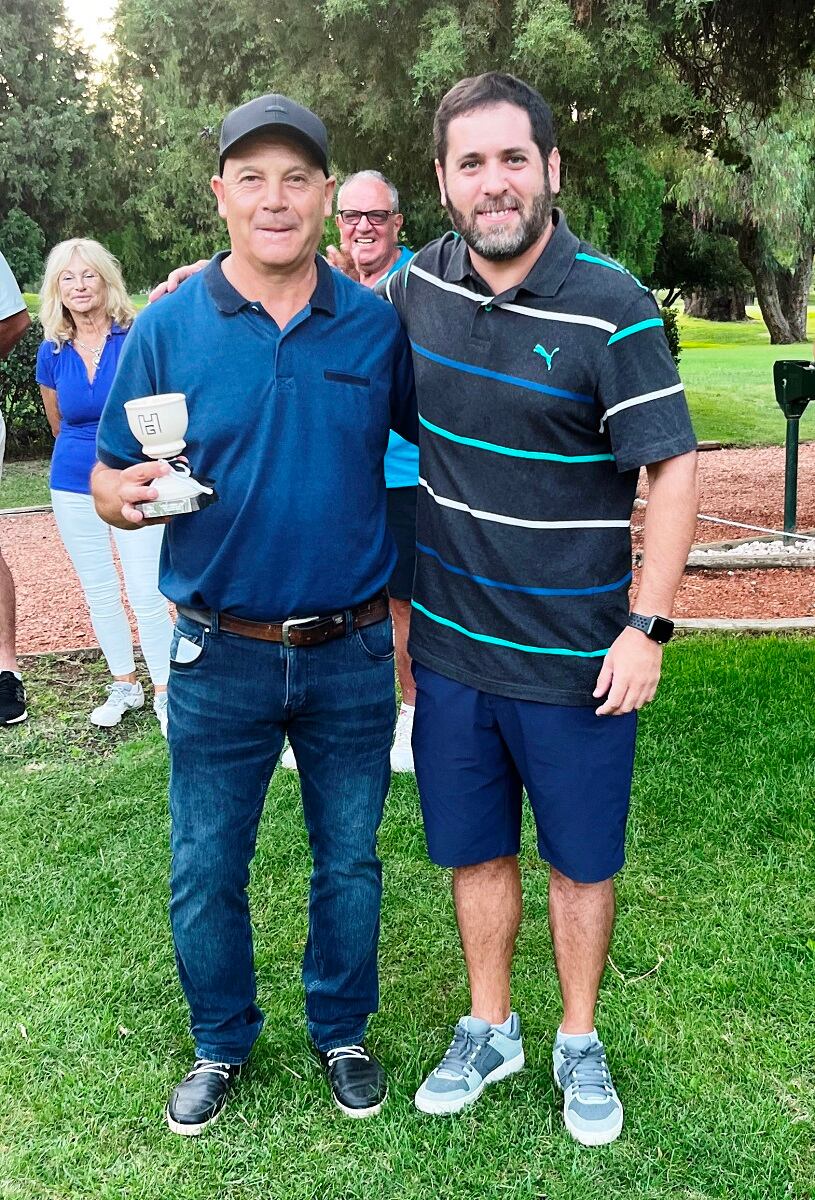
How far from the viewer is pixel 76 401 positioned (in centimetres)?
530

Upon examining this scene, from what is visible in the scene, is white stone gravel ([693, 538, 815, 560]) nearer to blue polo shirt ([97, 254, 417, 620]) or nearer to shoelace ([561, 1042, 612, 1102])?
shoelace ([561, 1042, 612, 1102])

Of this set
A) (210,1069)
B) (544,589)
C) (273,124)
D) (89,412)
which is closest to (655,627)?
(544,589)

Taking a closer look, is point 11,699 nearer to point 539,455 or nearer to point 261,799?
point 261,799

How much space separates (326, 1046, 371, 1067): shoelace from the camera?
291cm

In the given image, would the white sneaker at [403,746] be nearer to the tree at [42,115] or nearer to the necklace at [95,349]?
the necklace at [95,349]

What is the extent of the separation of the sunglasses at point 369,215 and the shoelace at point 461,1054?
308 centimetres

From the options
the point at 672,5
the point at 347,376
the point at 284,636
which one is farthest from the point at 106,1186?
the point at 672,5

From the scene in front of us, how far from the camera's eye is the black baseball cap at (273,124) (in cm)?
243

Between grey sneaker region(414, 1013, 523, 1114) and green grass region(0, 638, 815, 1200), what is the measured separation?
0.15 ft

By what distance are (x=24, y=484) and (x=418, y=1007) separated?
1140 centimetres

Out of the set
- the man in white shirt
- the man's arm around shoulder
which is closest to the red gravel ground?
the man in white shirt

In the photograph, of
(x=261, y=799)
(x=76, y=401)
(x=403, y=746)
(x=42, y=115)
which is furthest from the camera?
(x=42, y=115)

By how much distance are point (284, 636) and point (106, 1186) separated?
1.37 meters

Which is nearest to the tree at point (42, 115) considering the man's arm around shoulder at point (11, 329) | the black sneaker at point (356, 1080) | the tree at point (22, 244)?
the tree at point (22, 244)
